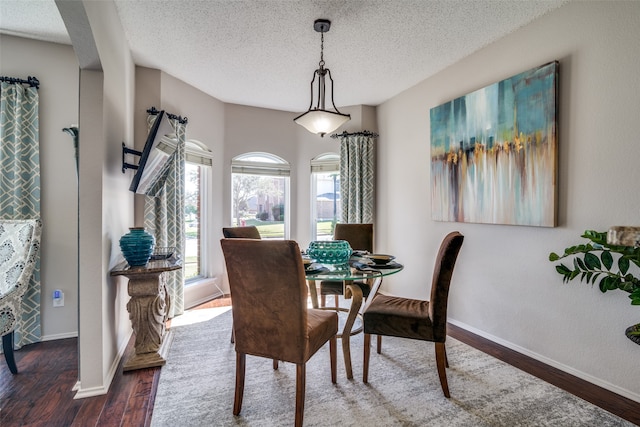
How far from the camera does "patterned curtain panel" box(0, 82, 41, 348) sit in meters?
2.73

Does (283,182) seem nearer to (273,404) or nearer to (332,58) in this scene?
(332,58)

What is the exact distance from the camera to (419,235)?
3.87m

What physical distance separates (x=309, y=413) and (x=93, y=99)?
2.31m

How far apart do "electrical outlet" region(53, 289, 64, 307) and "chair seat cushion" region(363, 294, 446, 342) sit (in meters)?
2.75

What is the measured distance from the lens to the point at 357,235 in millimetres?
3543

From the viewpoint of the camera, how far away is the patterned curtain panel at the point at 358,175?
453 centimetres

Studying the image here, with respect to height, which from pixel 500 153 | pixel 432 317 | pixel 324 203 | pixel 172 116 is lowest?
pixel 432 317

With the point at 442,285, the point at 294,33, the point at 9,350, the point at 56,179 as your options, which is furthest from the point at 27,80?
the point at 442,285

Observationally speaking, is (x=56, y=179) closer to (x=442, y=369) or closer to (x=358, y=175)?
(x=358, y=175)

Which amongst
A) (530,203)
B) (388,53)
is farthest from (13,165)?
(530,203)

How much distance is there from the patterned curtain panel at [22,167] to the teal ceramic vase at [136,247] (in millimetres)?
1204

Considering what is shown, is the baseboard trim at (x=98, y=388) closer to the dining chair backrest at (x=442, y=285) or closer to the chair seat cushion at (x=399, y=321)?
the chair seat cushion at (x=399, y=321)

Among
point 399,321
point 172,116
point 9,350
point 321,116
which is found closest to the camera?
point 399,321

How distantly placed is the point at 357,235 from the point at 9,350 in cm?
296
